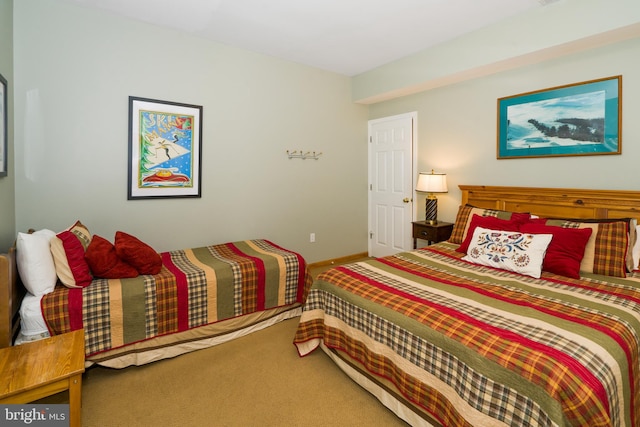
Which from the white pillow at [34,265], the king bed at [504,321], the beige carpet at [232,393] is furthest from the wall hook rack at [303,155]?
the white pillow at [34,265]

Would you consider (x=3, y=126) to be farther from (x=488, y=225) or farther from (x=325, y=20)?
(x=488, y=225)

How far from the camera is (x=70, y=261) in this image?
2.30 m

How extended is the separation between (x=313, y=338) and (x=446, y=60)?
3040mm

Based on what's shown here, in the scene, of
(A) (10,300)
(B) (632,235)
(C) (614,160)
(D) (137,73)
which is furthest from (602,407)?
(D) (137,73)

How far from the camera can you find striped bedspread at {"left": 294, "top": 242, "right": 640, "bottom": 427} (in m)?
1.31

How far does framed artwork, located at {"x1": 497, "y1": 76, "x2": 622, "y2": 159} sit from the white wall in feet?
0.18

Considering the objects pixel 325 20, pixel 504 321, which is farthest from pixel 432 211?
pixel 504 321

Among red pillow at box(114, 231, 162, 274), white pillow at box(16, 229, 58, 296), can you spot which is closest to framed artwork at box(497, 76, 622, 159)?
red pillow at box(114, 231, 162, 274)

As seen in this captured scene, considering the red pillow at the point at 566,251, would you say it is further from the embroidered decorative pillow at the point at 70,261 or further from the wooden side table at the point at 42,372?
the embroidered decorative pillow at the point at 70,261

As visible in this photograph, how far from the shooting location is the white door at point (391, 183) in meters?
4.51

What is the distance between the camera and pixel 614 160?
284 centimetres

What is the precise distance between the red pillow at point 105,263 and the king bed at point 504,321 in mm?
1343

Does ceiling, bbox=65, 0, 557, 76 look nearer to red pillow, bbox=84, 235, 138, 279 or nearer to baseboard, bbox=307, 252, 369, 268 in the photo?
red pillow, bbox=84, 235, 138, 279

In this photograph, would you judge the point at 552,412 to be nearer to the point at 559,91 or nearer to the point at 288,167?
the point at 559,91
